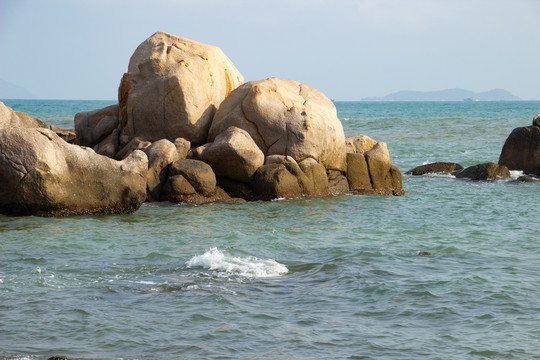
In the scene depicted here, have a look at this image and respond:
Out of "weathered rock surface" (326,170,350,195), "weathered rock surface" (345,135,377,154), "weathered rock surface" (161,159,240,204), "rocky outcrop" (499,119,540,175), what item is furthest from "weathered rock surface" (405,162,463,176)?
"weathered rock surface" (161,159,240,204)

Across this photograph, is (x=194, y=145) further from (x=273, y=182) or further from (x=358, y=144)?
(x=358, y=144)

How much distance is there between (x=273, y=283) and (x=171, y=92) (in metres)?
9.83

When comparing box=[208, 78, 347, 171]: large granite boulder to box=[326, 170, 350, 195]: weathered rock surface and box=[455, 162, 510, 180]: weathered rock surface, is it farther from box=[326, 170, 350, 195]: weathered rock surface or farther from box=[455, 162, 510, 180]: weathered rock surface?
box=[455, 162, 510, 180]: weathered rock surface

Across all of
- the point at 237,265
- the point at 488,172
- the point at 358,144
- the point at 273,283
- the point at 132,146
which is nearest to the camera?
the point at 273,283

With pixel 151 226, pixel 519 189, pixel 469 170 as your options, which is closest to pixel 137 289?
pixel 151 226

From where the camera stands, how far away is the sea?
7.84 meters

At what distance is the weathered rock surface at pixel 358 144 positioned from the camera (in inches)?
813

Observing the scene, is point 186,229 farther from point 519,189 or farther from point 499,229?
point 519,189

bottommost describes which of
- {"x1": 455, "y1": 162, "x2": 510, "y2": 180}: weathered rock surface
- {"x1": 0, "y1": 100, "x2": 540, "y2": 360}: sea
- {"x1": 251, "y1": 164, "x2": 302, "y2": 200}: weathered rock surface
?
{"x1": 0, "y1": 100, "x2": 540, "y2": 360}: sea

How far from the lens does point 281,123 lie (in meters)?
18.6

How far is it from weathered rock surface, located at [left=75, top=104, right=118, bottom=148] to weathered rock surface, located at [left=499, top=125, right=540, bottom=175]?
14.0 meters

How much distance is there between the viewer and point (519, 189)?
21484 millimetres

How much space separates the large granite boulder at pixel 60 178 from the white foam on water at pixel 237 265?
15.1ft

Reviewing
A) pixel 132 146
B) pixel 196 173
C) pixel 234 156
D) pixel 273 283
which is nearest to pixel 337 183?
pixel 234 156
